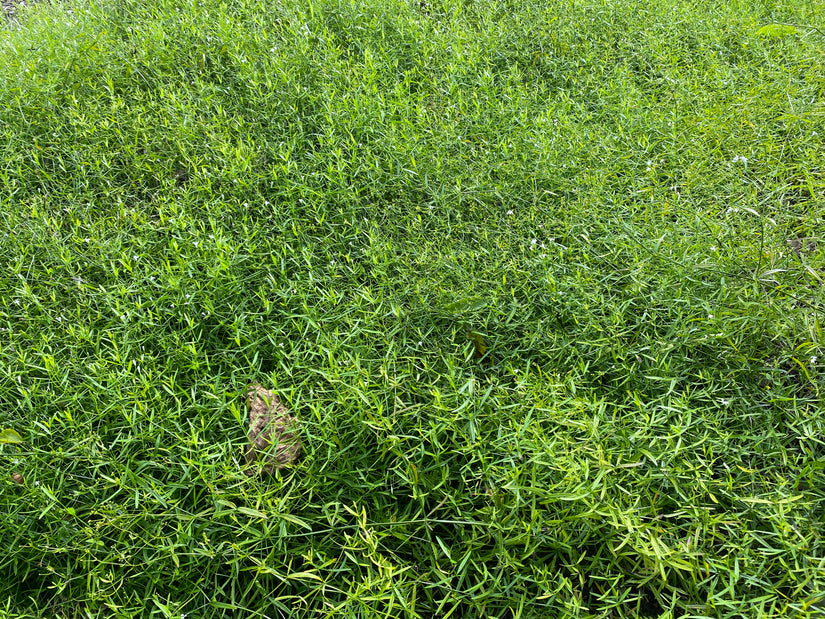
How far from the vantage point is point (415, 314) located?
2.68 meters

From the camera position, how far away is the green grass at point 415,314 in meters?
1.95

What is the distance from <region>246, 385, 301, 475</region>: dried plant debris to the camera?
218 centimetres

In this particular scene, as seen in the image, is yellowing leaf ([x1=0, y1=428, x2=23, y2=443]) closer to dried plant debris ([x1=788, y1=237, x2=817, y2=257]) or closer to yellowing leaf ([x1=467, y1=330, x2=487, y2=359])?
yellowing leaf ([x1=467, y1=330, x2=487, y2=359])

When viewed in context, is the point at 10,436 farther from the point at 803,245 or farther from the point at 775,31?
the point at 775,31

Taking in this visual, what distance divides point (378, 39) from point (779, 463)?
360 cm

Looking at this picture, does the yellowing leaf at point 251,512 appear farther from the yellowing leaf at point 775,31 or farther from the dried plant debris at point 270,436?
the yellowing leaf at point 775,31

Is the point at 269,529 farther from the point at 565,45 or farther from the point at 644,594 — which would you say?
the point at 565,45

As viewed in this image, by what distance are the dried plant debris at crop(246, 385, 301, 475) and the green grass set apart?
7cm

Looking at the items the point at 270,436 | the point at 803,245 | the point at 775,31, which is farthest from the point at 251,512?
the point at 775,31

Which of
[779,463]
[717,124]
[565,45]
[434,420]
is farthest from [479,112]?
[779,463]

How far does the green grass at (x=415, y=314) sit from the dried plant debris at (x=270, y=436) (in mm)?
66

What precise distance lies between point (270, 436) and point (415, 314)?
33.6 inches

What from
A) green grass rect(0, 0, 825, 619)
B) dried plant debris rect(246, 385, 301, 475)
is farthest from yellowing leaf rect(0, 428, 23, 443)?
dried plant debris rect(246, 385, 301, 475)

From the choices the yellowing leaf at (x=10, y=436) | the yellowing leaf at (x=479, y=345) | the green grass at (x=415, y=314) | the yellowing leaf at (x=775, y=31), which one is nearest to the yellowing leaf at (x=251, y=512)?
the green grass at (x=415, y=314)
